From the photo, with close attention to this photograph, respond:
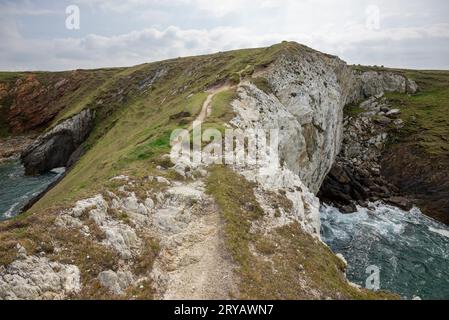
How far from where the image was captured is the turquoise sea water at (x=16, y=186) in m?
49.8

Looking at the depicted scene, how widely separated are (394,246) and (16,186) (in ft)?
197

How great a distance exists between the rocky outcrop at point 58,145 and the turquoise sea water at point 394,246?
174 feet

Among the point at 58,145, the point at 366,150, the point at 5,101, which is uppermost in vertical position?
the point at 5,101

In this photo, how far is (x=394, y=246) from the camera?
41.1 meters

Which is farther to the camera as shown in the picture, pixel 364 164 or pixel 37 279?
pixel 364 164

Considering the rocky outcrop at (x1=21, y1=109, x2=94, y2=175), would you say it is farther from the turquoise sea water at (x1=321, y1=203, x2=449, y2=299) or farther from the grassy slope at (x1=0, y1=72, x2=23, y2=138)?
the turquoise sea water at (x1=321, y1=203, x2=449, y2=299)

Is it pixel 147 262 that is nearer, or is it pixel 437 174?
pixel 147 262

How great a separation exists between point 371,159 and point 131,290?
207ft

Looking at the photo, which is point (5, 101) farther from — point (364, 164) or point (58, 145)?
point (364, 164)

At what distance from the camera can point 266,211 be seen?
70.2 ft

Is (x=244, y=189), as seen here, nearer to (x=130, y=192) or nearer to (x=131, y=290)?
(x=130, y=192)

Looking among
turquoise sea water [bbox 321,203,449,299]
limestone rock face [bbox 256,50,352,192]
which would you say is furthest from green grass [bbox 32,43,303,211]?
turquoise sea water [bbox 321,203,449,299]

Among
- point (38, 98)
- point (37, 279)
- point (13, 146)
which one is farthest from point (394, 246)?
point (38, 98)

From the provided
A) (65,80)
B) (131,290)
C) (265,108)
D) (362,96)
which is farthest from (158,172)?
(65,80)
